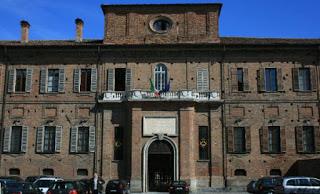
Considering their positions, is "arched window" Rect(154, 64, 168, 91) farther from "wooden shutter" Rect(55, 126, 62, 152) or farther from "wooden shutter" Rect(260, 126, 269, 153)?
"wooden shutter" Rect(260, 126, 269, 153)

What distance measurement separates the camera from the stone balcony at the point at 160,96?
34.8m

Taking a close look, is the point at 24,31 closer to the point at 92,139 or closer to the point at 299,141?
the point at 92,139

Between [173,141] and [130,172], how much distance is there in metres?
3.85

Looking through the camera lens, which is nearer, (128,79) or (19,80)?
(128,79)

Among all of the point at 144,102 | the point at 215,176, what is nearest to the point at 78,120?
the point at 144,102

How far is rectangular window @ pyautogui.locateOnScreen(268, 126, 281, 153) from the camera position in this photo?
3494 centimetres

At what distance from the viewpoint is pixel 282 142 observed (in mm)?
34844

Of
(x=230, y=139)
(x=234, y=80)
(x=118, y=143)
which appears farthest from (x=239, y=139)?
(x=118, y=143)

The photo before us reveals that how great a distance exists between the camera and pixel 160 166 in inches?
1385

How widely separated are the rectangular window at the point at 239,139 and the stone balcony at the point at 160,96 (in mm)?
2727

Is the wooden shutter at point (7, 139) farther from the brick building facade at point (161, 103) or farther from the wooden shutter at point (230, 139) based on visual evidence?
the wooden shutter at point (230, 139)

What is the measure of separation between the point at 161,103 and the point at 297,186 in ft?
42.4

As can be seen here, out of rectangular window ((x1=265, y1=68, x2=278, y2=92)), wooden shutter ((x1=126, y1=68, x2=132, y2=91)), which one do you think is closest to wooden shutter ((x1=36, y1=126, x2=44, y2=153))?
wooden shutter ((x1=126, y1=68, x2=132, y2=91))

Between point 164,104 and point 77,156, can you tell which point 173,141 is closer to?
point 164,104
